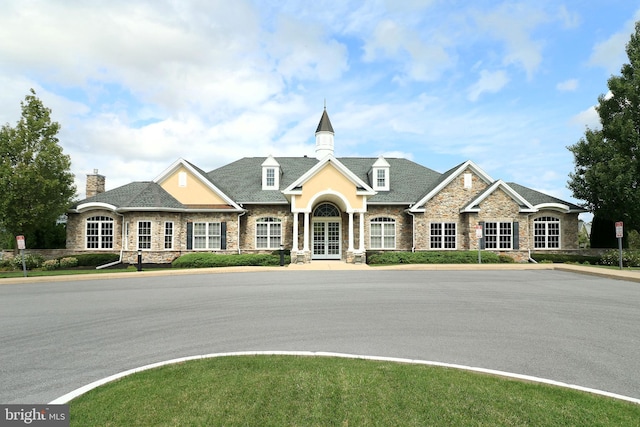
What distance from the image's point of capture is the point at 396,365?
5531 mm

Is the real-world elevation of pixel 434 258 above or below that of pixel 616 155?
below

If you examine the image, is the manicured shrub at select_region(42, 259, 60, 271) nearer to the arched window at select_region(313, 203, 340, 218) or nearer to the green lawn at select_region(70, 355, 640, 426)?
the arched window at select_region(313, 203, 340, 218)

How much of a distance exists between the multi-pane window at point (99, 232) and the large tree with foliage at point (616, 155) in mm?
32833

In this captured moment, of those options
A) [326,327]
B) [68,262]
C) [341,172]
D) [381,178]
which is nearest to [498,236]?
[381,178]

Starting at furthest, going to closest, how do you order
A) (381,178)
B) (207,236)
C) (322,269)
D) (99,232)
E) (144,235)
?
(381,178)
(207,236)
(99,232)
(144,235)
(322,269)

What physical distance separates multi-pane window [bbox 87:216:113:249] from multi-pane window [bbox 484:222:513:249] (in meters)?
25.5

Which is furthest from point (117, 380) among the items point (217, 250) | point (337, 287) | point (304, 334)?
point (217, 250)

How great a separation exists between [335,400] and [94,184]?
31.6 m

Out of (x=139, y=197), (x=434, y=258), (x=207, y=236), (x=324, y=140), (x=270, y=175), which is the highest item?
(x=324, y=140)

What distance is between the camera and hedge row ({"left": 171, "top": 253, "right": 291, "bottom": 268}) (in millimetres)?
23234

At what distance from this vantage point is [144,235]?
83.3 feet

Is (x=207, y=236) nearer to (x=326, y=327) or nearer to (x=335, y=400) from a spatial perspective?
(x=326, y=327)

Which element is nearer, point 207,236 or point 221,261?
point 221,261

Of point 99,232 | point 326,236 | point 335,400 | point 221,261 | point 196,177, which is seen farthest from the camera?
point 326,236
